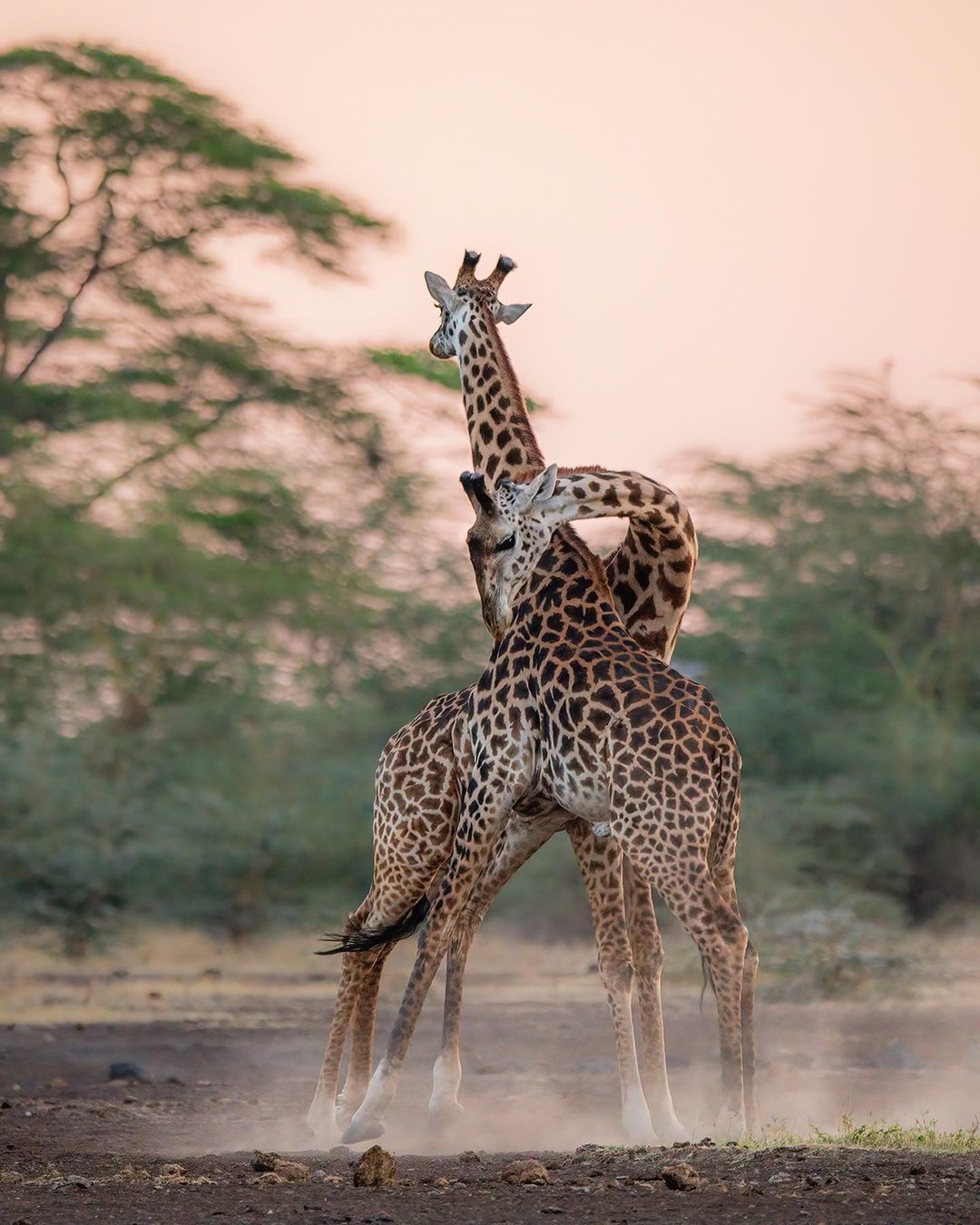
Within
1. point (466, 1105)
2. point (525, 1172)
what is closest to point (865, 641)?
point (466, 1105)

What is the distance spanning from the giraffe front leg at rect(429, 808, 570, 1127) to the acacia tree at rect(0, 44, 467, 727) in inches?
543

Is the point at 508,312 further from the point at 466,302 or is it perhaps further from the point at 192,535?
the point at 192,535

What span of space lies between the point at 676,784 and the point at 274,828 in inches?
543

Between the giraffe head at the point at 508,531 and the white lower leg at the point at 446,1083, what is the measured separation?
1.68 m

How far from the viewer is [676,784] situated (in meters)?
6.59

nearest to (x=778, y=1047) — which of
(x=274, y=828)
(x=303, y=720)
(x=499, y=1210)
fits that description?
(x=499, y=1210)

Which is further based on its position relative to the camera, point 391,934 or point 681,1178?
point 391,934

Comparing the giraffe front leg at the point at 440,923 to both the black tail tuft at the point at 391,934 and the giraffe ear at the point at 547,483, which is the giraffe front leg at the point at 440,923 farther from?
the giraffe ear at the point at 547,483

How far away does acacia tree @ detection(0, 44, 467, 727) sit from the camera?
68.6 feet

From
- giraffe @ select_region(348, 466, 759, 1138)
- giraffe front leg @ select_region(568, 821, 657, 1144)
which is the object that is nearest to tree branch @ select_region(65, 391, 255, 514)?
giraffe @ select_region(348, 466, 759, 1138)

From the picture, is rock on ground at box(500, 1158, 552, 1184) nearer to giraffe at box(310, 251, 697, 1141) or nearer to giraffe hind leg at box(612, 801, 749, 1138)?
giraffe hind leg at box(612, 801, 749, 1138)

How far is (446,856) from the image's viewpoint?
25.0ft

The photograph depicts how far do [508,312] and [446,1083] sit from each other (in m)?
3.31

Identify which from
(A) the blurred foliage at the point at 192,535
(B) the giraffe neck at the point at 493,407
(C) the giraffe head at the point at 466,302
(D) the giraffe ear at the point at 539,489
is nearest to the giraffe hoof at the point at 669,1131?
(D) the giraffe ear at the point at 539,489
